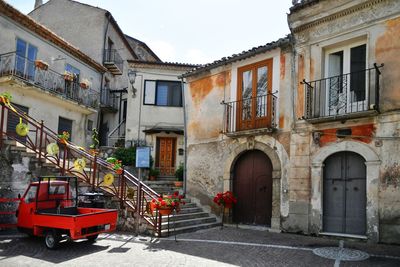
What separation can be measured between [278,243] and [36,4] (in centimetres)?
2593

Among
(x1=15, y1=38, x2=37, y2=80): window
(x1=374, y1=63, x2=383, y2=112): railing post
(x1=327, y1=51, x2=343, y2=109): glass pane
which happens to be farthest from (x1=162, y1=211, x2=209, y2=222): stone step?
(x1=15, y1=38, x2=37, y2=80): window

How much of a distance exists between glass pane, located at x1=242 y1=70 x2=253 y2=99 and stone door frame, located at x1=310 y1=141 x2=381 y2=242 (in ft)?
11.5

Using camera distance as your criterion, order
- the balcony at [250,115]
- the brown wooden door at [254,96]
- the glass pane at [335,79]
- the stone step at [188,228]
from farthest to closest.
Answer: the brown wooden door at [254,96], the balcony at [250,115], the glass pane at [335,79], the stone step at [188,228]

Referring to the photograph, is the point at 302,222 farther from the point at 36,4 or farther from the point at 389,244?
the point at 36,4

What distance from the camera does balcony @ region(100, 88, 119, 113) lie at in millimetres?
23672

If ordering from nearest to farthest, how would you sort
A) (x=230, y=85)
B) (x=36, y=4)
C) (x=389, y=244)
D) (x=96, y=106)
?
(x=389, y=244)
(x=230, y=85)
(x=96, y=106)
(x=36, y=4)

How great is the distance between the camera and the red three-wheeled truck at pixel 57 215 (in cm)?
820

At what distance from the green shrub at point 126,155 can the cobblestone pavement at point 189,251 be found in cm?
931

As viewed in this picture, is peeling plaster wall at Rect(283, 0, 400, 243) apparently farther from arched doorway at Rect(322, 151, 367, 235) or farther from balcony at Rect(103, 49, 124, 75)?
balcony at Rect(103, 49, 124, 75)

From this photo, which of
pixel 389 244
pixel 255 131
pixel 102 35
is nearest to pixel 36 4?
pixel 102 35

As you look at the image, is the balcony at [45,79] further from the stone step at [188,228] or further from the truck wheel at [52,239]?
the stone step at [188,228]

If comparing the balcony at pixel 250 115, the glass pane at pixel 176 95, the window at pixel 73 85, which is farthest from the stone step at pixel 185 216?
the window at pixel 73 85

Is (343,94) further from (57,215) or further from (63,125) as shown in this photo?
(63,125)

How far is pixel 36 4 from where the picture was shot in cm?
2714
